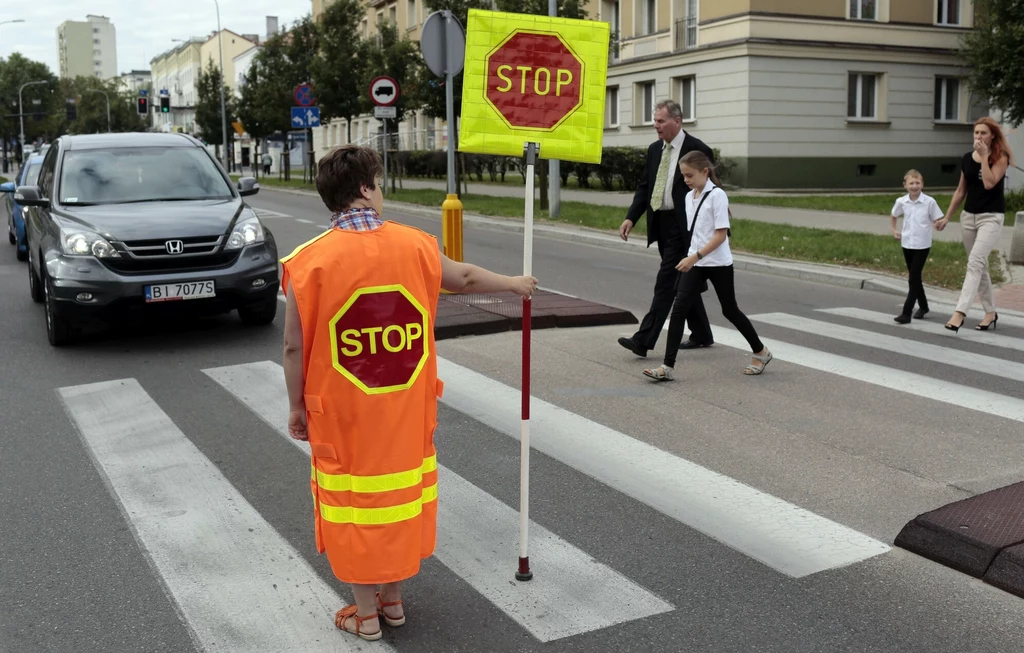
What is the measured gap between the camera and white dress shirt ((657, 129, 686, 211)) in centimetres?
788

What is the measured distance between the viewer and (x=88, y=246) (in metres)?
8.33

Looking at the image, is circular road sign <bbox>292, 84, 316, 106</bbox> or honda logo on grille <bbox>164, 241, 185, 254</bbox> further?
circular road sign <bbox>292, 84, 316, 106</bbox>

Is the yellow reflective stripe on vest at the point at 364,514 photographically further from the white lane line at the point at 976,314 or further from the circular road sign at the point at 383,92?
the circular road sign at the point at 383,92

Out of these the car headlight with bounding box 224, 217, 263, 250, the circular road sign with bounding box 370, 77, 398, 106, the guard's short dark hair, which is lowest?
the car headlight with bounding box 224, 217, 263, 250

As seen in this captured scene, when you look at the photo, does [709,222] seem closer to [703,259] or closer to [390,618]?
[703,259]

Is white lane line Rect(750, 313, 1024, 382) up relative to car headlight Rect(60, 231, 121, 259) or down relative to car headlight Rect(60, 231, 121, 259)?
down

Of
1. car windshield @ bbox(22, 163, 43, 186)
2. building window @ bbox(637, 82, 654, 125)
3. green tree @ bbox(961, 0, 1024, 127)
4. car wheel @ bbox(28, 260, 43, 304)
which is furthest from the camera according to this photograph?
building window @ bbox(637, 82, 654, 125)

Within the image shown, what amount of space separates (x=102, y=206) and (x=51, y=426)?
3246 mm

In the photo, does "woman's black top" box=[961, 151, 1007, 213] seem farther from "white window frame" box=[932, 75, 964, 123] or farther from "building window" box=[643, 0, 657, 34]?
"building window" box=[643, 0, 657, 34]

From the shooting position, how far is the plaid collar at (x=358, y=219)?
3357 millimetres

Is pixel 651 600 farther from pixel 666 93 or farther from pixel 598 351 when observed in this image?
pixel 666 93

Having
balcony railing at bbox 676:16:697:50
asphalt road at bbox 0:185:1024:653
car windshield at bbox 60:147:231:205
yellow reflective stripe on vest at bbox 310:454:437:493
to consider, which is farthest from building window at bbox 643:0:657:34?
yellow reflective stripe on vest at bbox 310:454:437:493

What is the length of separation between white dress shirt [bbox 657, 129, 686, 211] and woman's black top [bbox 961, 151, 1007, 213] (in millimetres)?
3274

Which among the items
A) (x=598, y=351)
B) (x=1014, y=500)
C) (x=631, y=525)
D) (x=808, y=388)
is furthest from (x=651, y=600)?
(x=598, y=351)
